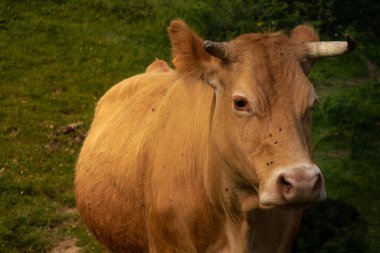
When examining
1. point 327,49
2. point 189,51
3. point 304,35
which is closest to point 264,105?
point 327,49

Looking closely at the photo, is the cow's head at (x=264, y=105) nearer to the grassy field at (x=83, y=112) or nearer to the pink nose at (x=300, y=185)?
the pink nose at (x=300, y=185)

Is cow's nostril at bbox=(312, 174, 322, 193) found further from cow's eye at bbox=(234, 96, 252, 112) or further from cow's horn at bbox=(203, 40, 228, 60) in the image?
cow's horn at bbox=(203, 40, 228, 60)

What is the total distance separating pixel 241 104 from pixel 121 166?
233 centimetres

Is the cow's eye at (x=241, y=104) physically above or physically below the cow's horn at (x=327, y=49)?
below

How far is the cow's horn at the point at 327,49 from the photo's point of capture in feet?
17.2

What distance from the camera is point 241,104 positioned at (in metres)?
5.06

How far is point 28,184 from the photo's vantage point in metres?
10.4

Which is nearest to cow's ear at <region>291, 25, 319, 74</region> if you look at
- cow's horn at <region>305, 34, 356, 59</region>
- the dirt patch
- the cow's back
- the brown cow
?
the brown cow

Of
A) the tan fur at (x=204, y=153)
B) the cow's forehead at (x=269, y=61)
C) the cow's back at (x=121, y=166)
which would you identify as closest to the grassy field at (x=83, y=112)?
the cow's back at (x=121, y=166)

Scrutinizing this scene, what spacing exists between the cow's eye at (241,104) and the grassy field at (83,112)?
3.60 m

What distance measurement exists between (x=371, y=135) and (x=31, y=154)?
5.09 metres

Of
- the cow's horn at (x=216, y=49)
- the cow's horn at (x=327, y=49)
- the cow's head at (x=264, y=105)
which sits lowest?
the cow's head at (x=264, y=105)

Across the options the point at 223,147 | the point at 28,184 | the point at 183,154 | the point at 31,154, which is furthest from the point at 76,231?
the point at 223,147

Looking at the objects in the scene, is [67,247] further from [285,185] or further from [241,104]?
[285,185]
